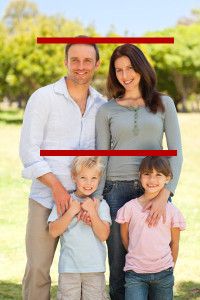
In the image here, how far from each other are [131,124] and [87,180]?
42 centimetres

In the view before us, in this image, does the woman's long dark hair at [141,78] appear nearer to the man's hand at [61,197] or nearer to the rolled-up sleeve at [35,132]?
the rolled-up sleeve at [35,132]

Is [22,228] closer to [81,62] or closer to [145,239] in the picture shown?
[145,239]

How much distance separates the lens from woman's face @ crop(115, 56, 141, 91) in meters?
4.00

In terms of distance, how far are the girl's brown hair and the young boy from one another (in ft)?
0.85

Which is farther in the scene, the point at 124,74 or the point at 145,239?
the point at 145,239

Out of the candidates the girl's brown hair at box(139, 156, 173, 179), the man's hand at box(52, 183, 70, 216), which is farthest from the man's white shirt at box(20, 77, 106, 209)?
the girl's brown hair at box(139, 156, 173, 179)

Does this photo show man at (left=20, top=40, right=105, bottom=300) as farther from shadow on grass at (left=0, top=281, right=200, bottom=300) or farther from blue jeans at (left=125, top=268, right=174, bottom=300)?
shadow on grass at (left=0, top=281, right=200, bottom=300)

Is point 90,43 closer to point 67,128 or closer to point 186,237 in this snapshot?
point 67,128

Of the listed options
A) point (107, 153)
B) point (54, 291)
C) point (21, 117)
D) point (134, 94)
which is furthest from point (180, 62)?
point (107, 153)

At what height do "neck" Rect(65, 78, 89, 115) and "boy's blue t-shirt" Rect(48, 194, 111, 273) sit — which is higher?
"neck" Rect(65, 78, 89, 115)

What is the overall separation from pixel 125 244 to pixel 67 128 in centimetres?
80

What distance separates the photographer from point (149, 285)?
13.7 ft

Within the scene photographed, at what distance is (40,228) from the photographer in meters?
4.17

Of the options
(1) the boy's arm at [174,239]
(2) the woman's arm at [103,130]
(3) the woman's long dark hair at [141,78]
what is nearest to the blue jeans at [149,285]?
(1) the boy's arm at [174,239]
